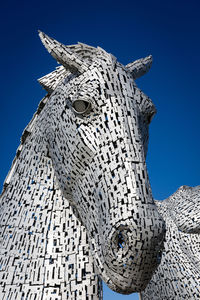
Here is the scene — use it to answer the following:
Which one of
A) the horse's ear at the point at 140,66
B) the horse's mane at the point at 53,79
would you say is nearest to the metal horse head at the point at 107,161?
the horse's mane at the point at 53,79

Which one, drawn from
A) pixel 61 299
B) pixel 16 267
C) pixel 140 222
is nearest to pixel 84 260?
pixel 61 299

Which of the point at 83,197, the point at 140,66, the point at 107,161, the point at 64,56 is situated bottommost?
the point at 83,197

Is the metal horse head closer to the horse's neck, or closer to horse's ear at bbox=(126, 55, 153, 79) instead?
the horse's neck

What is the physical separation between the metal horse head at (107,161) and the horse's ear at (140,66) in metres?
0.28

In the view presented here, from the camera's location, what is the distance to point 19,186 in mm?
1713

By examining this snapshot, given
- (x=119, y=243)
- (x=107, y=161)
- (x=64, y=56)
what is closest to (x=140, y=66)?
(x=64, y=56)

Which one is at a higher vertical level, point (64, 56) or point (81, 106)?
point (64, 56)

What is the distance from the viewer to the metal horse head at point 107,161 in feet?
3.77

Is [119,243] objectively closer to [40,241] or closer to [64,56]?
[40,241]

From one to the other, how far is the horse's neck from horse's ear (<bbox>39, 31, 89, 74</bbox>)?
52cm

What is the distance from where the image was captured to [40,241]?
4.97 ft

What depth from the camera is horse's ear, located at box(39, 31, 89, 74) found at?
5.49 ft

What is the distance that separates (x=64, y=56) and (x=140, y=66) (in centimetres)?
63

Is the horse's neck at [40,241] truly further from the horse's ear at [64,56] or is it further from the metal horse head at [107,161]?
the horse's ear at [64,56]
